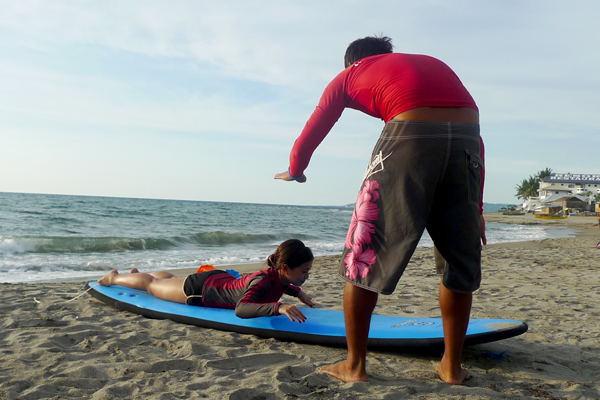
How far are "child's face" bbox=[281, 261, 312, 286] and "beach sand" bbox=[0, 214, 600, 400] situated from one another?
0.44m

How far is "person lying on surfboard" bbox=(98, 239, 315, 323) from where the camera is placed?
2861 millimetres

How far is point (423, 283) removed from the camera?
5.63 metres

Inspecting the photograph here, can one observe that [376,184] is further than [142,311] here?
No

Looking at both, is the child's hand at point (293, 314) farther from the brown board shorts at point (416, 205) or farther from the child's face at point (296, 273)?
the brown board shorts at point (416, 205)

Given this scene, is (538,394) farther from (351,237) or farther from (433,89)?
(433,89)

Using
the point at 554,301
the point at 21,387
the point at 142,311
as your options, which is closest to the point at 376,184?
the point at 21,387

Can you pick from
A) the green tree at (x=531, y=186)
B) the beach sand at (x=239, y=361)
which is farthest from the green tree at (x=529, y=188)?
the beach sand at (x=239, y=361)

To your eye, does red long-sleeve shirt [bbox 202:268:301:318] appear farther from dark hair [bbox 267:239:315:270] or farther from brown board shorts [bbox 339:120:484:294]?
brown board shorts [bbox 339:120:484:294]

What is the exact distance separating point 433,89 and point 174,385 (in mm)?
1820

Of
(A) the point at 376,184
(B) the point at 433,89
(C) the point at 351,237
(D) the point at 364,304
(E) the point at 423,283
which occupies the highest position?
(B) the point at 433,89

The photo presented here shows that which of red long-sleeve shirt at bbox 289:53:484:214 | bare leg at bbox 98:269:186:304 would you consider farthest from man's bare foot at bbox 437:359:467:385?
bare leg at bbox 98:269:186:304

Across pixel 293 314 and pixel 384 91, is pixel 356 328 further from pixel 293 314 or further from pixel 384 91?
pixel 384 91

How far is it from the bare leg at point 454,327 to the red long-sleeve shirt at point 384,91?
0.87 m

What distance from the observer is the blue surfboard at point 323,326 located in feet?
7.96
